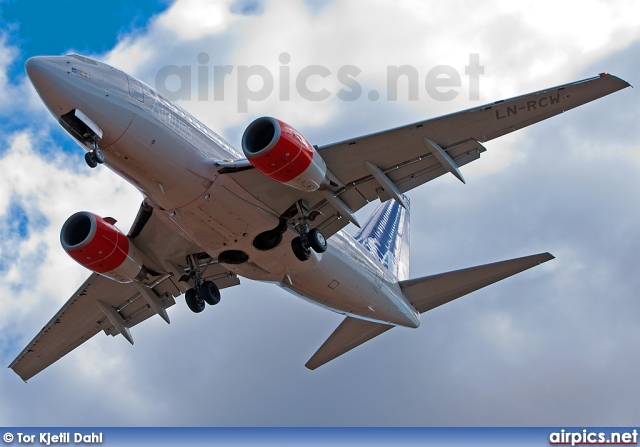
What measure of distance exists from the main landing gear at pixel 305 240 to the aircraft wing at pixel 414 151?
0.47m

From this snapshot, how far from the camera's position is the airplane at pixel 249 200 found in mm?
25562

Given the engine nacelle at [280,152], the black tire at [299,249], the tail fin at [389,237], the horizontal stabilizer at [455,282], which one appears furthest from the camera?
the tail fin at [389,237]

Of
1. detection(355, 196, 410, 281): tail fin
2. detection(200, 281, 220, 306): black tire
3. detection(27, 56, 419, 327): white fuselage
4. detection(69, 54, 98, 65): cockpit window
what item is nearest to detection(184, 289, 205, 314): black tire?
detection(200, 281, 220, 306): black tire

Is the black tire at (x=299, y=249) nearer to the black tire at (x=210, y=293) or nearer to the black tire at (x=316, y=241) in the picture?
the black tire at (x=316, y=241)

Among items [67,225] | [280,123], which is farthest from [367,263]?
[67,225]

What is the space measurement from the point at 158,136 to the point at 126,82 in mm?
1876

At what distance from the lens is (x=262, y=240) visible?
2886cm

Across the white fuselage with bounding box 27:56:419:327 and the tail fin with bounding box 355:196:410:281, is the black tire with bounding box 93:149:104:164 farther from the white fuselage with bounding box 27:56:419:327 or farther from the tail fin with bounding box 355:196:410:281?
the tail fin with bounding box 355:196:410:281

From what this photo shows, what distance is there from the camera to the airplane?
83.9ft

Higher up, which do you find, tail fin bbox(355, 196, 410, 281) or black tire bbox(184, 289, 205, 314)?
tail fin bbox(355, 196, 410, 281)

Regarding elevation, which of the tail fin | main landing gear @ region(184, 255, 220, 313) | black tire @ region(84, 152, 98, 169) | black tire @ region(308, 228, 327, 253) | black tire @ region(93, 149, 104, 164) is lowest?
black tire @ region(84, 152, 98, 169)

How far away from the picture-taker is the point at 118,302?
34844 mm

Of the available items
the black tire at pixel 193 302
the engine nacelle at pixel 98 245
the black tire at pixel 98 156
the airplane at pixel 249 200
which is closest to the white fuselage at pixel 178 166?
the airplane at pixel 249 200

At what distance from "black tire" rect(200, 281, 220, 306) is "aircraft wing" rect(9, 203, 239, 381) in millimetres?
644
